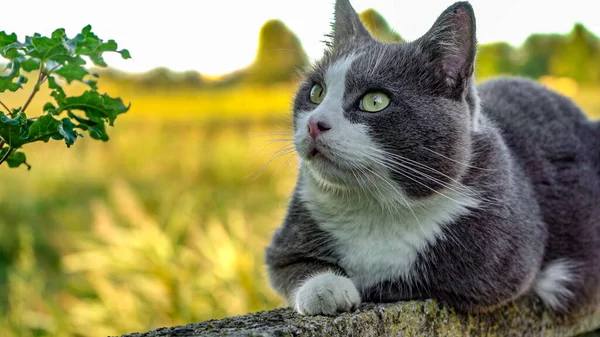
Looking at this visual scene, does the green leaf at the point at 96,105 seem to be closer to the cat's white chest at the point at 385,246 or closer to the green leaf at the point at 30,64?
the green leaf at the point at 30,64

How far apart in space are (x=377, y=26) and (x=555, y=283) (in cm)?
95

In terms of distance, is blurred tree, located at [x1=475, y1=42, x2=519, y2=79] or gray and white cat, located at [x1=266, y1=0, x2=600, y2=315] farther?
blurred tree, located at [x1=475, y1=42, x2=519, y2=79]

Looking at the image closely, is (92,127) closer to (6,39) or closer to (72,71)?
(72,71)

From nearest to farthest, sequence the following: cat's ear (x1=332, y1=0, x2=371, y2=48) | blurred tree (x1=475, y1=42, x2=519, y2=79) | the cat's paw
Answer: the cat's paw
cat's ear (x1=332, y1=0, x2=371, y2=48)
blurred tree (x1=475, y1=42, x2=519, y2=79)

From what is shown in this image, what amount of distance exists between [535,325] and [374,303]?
621 mm

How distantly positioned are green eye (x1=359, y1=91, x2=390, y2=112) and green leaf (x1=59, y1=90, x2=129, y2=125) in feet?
1.76

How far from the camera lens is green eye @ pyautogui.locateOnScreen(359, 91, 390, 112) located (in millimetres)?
1479

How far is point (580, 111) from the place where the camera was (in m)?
2.28

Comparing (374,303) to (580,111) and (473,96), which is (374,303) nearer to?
(473,96)

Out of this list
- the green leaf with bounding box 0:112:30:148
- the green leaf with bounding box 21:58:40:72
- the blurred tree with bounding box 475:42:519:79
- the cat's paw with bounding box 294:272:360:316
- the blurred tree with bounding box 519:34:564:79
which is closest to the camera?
the green leaf with bounding box 0:112:30:148

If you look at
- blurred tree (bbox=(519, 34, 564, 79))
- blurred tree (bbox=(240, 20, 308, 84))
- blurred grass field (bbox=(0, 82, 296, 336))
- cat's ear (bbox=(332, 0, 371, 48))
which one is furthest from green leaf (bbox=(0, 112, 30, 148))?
blurred tree (bbox=(519, 34, 564, 79))

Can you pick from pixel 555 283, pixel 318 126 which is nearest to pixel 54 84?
pixel 318 126

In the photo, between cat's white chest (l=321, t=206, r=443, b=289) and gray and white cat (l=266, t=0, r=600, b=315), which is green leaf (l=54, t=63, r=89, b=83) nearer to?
gray and white cat (l=266, t=0, r=600, b=315)

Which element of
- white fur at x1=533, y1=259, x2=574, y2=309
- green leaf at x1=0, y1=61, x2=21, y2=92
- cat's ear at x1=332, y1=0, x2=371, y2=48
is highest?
cat's ear at x1=332, y1=0, x2=371, y2=48
